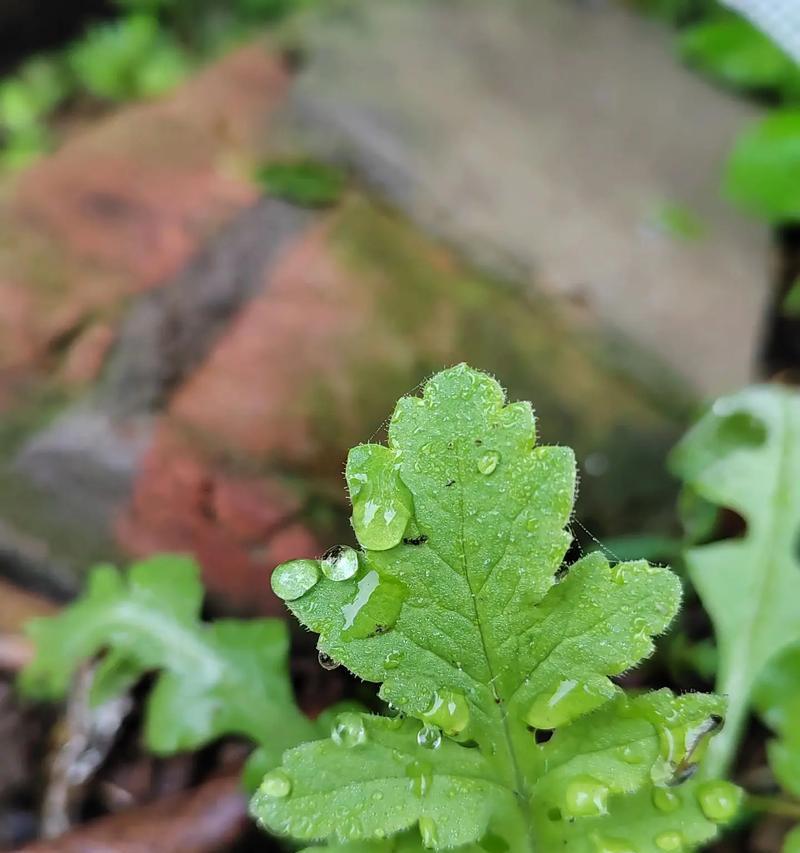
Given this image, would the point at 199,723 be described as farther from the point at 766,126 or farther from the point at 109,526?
the point at 766,126

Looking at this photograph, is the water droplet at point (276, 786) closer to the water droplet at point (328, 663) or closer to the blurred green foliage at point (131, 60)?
the water droplet at point (328, 663)

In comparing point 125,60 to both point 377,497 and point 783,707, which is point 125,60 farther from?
point 783,707

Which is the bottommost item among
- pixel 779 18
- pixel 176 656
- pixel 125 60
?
pixel 125 60

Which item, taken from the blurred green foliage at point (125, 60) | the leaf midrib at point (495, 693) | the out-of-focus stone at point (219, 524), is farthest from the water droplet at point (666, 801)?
the blurred green foliage at point (125, 60)

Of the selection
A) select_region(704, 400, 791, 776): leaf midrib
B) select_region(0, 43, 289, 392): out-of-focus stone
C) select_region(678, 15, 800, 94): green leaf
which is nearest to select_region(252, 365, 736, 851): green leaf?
select_region(704, 400, 791, 776): leaf midrib

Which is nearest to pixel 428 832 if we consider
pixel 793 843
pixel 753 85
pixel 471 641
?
pixel 471 641

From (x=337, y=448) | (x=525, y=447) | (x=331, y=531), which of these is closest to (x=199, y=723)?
(x=331, y=531)
